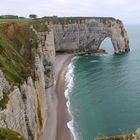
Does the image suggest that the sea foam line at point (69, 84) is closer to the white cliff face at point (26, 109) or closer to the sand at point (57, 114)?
the sand at point (57, 114)

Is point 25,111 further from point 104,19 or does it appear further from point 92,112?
point 104,19

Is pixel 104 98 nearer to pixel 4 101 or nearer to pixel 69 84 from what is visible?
pixel 69 84

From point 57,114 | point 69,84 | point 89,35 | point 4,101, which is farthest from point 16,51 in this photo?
point 89,35

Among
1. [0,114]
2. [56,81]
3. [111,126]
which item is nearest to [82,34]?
[56,81]

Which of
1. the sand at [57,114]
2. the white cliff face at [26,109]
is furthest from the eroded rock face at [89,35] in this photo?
the white cliff face at [26,109]

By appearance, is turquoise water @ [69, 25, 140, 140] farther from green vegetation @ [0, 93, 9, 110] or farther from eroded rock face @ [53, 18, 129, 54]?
eroded rock face @ [53, 18, 129, 54]
